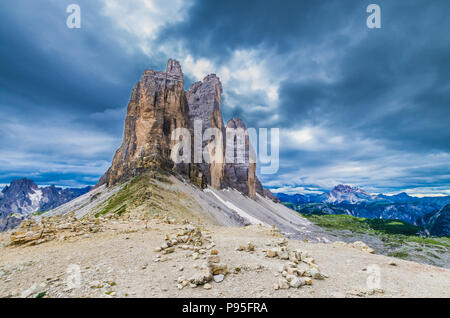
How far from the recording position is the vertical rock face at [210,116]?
122188 millimetres

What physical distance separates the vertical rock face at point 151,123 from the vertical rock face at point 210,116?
91.9 ft

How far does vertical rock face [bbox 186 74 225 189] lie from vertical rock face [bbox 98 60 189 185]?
2800 cm

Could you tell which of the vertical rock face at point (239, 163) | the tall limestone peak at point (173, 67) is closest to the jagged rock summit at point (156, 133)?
the vertical rock face at point (239, 163)

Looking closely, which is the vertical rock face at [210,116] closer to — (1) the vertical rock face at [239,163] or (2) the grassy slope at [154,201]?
(1) the vertical rock face at [239,163]

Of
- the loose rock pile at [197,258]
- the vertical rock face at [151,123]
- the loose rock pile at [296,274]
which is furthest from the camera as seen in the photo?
the vertical rock face at [151,123]

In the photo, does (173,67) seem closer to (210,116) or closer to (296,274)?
(210,116)

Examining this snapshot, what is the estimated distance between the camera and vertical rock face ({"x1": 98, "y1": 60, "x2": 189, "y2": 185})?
2891 inches

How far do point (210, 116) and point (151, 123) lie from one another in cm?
6440

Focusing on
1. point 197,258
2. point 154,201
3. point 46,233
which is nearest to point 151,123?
point 154,201

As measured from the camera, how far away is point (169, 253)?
12.0 meters

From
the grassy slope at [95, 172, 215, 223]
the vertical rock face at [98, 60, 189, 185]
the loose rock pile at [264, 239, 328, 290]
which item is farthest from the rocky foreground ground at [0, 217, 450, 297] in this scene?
the vertical rock face at [98, 60, 189, 185]

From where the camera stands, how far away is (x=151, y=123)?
7881cm

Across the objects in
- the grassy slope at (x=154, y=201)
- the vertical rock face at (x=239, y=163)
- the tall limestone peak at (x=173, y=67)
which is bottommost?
the grassy slope at (x=154, y=201)
